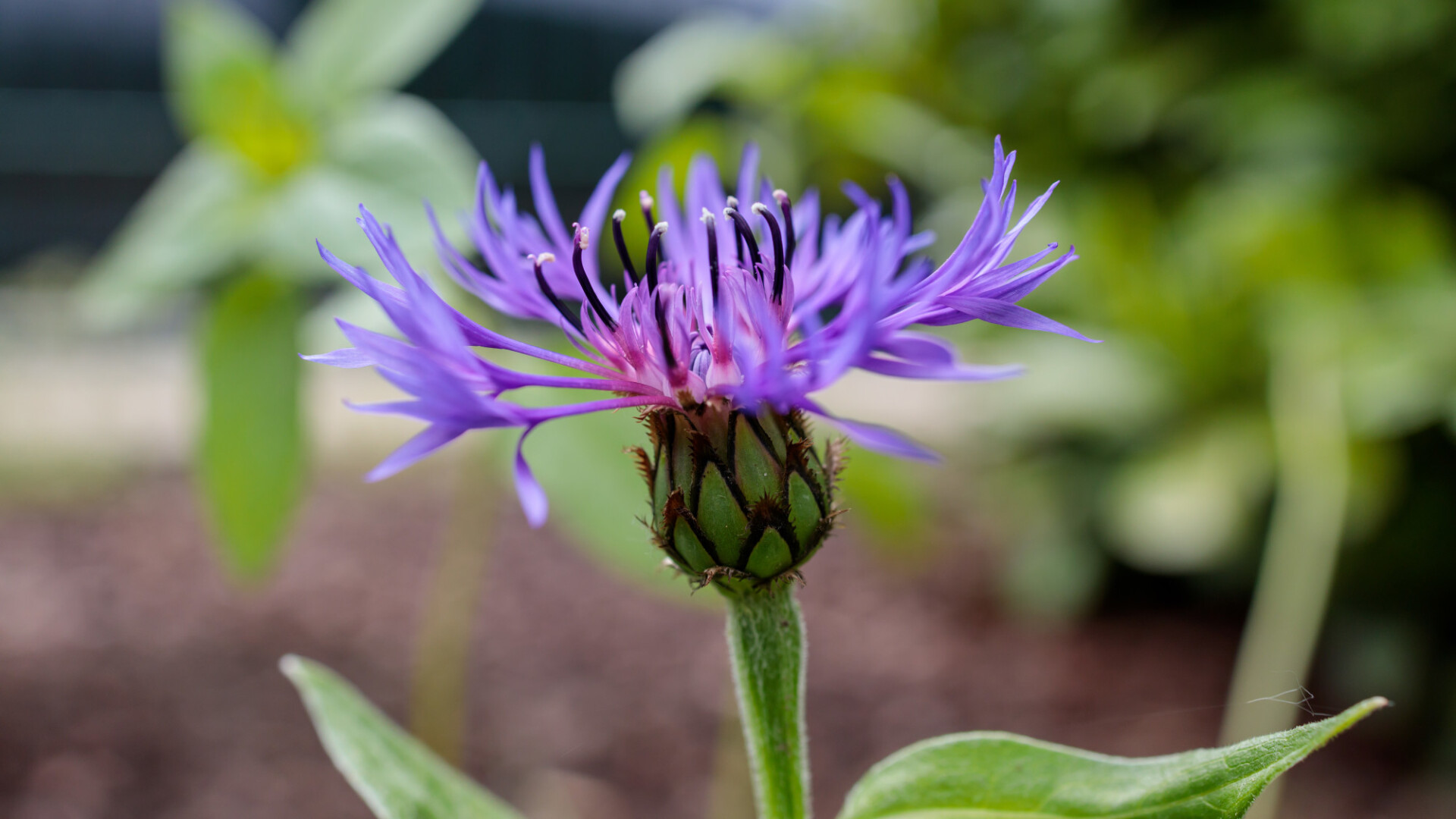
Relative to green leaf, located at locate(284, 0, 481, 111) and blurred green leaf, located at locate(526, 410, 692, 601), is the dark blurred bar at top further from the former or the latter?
blurred green leaf, located at locate(526, 410, 692, 601)

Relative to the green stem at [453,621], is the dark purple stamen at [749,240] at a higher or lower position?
higher

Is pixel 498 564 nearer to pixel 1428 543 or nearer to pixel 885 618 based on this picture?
pixel 885 618

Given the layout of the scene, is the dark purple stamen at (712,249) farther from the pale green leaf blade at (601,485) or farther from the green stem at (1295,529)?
the green stem at (1295,529)

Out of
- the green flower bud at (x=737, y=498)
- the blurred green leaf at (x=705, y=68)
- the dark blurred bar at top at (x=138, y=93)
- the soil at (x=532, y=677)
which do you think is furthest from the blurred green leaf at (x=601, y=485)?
the dark blurred bar at top at (x=138, y=93)

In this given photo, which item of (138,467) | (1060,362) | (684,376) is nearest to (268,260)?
(684,376)

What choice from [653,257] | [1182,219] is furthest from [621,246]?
[1182,219]

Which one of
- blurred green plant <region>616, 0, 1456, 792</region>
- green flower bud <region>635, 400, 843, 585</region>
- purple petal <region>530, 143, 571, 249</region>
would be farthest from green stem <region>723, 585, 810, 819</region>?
blurred green plant <region>616, 0, 1456, 792</region>

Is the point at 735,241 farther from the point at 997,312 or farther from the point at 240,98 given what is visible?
the point at 240,98
